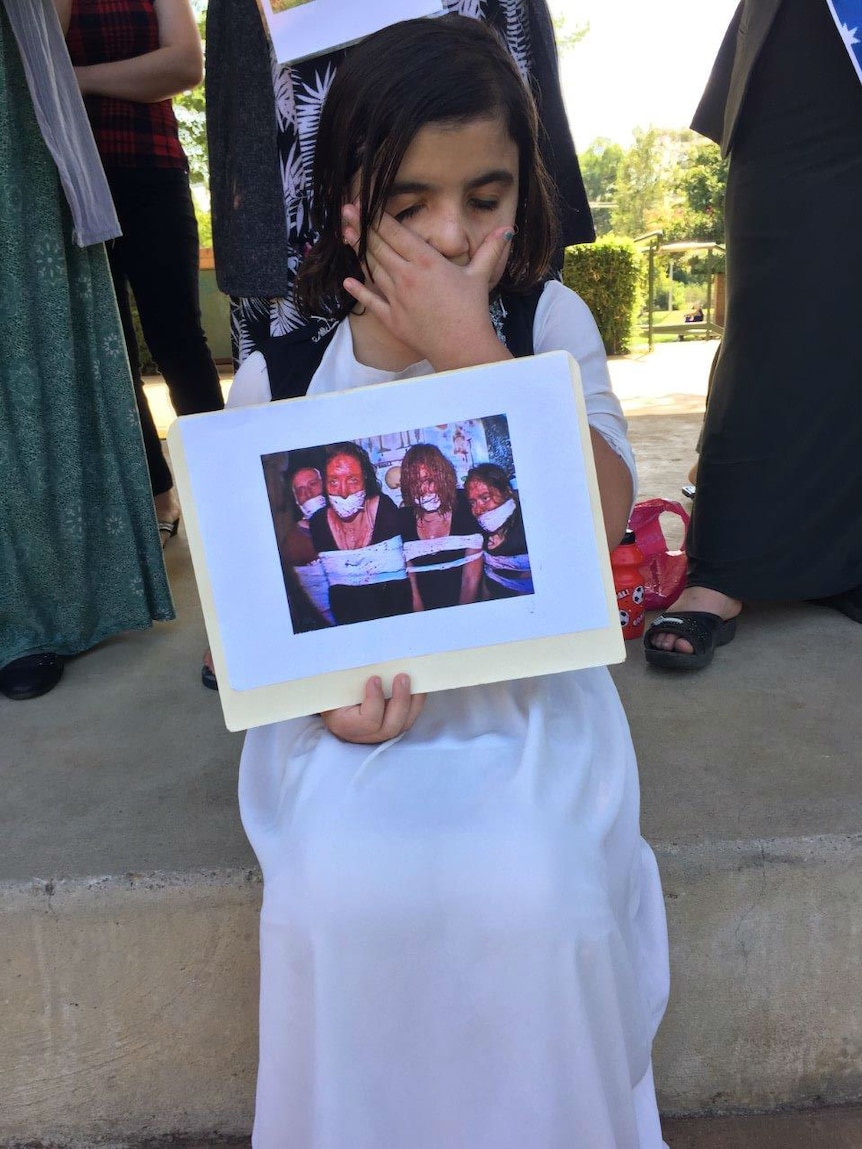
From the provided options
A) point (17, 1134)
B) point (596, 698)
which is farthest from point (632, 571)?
point (17, 1134)

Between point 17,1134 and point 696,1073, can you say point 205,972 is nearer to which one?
point 17,1134

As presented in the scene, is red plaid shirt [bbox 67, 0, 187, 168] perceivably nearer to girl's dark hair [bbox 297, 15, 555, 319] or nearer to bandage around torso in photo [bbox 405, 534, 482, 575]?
girl's dark hair [bbox 297, 15, 555, 319]

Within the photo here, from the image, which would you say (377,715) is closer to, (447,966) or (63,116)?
(447,966)

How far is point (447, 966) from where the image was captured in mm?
895

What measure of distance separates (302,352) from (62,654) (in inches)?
43.4

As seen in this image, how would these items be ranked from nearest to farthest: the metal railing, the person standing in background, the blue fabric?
the blue fabric < the person standing in background < the metal railing

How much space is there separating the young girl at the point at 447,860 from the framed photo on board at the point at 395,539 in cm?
7

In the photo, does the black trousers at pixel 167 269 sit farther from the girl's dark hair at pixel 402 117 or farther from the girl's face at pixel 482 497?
the girl's face at pixel 482 497

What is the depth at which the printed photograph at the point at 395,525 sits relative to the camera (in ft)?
3.13

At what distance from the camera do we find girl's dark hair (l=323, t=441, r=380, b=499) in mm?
954

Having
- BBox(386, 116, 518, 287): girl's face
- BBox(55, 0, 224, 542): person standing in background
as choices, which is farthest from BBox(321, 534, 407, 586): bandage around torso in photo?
BBox(55, 0, 224, 542): person standing in background

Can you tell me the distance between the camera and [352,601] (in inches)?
38.2

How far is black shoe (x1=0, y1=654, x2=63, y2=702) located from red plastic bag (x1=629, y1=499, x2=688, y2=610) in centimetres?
131

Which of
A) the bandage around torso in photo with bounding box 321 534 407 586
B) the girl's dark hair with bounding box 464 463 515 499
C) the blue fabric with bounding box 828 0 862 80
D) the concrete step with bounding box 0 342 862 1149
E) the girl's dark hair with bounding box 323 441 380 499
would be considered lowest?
the concrete step with bounding box 0 342 862 1149
